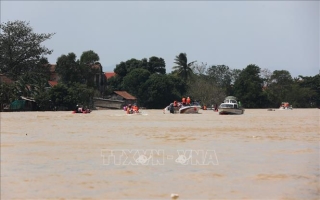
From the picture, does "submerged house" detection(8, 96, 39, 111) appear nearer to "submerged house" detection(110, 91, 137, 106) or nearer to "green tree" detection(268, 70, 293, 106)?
"submerged house" detection(110, 91, 137, 106)

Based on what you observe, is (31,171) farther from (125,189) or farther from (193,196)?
(193,196)

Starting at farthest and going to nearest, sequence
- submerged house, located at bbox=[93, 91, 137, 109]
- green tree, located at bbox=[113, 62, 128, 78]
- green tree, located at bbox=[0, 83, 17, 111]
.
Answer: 1. green tree, located at bbox=[113, 62, 128, 78]
2. submerged house, located at bbox=[93, 91, 137, 109]
3. green tree, located at bbox=[0, 83, 17, 111]

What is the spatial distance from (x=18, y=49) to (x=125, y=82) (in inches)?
826

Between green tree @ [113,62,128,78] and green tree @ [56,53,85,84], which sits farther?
green tree @ [113,62,128,78]

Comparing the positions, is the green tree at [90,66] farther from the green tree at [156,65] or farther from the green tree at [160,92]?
the green tree at [156,65]

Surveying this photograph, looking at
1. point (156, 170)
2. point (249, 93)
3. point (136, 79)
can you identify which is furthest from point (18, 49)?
point (156, 170)

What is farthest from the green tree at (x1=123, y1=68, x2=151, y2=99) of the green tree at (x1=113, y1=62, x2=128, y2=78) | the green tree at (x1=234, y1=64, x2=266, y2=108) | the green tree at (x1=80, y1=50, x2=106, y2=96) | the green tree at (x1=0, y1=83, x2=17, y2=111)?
the green tree at (x1=0, y1=83, x2=17, y2=111)

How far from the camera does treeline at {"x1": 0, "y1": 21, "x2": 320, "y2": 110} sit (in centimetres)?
5469

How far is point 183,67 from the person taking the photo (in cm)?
8719

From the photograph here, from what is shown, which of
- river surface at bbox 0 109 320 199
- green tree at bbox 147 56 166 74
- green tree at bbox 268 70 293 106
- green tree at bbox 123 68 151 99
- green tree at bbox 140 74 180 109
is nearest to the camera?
river surface at bbox 0 109 320 199

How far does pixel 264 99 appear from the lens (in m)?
84.2

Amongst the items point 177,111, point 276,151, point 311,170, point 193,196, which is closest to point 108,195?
point 193,196

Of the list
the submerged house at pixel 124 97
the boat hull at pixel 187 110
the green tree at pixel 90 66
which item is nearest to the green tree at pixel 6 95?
the boat hull at pixel 187 110

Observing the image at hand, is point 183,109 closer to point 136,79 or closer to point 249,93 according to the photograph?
point 136,79
